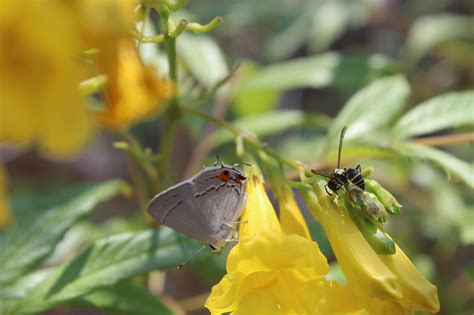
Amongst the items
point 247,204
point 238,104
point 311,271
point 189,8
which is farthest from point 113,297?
point 189,8

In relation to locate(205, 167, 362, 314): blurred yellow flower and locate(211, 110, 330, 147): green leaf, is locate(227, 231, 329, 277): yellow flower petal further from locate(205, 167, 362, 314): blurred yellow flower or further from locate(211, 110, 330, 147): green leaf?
locate(211, 110, 330, 147): green leaf

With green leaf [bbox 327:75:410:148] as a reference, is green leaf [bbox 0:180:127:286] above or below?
below

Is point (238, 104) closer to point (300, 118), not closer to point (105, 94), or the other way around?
point (300, 118)

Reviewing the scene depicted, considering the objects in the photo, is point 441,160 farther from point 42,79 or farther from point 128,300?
point 42,79

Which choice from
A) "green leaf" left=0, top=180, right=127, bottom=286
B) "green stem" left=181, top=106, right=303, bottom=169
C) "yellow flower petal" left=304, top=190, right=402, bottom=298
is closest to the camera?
"yellow flower petal" left=304, top=190, right=402, bottom=298

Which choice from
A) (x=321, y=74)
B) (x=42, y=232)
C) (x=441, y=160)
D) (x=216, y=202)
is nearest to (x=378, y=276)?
(x=216, y=202)

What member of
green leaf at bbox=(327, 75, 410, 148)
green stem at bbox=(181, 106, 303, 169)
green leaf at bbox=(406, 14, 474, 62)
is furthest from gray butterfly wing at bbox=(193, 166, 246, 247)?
green leaf at bbox=(406, 14, 474, 62)

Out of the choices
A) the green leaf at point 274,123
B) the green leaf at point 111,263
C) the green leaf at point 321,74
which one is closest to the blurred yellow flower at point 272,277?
the green leaf at point 111,263
